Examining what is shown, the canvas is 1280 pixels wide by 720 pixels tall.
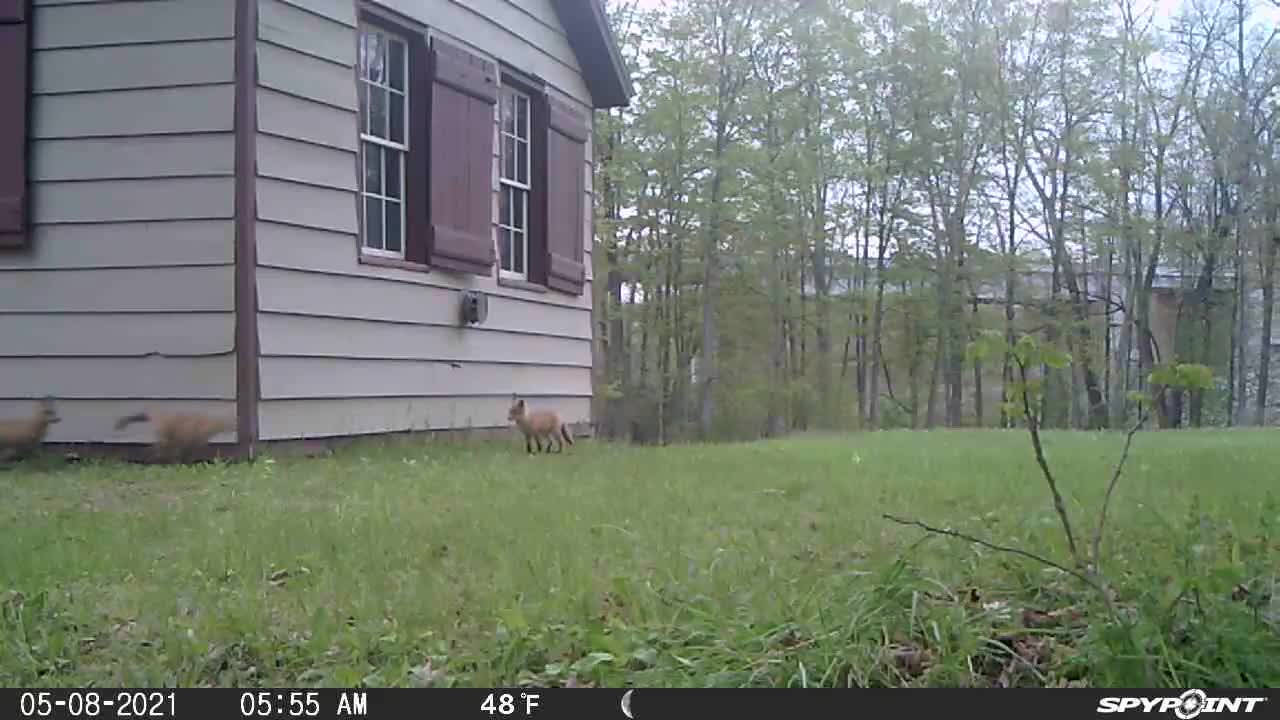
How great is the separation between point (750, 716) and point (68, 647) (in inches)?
60.2

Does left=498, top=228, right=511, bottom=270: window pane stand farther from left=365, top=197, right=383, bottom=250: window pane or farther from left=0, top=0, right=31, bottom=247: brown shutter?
left=0, top=0, right=31, bottom=247: brown shutter

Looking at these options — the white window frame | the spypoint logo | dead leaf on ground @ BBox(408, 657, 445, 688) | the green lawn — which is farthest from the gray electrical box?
the spypoint logo

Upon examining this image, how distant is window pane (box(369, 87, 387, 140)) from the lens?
6.96 meters

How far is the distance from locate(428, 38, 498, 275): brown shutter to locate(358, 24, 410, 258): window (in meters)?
0.20

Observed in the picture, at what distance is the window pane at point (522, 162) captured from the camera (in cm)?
873

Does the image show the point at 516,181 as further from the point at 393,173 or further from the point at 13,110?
the point at 13,110

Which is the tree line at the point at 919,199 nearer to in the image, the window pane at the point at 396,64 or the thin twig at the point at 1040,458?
the window pane at the point at 396,64

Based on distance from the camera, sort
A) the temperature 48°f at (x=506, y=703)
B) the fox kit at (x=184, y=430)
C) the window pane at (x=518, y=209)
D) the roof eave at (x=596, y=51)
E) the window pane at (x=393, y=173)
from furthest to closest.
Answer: the roof eave at (x=596, y=51) < the window pane at (x=518, y=209) < the window pane at (x=393, y=173) < the fox kit at (x=184, y=430) < the temperature 48°f at (x=506, y=703)

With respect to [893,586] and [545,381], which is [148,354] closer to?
[545,381]

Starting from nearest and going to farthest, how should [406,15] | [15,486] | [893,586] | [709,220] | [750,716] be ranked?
1. [750,716]
2. [893,586]
3. [15,486]
4. [406,15]
5. [709,220]

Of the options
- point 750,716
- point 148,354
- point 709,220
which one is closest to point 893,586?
point 750,716

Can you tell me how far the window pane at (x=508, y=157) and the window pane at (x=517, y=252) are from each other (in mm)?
461

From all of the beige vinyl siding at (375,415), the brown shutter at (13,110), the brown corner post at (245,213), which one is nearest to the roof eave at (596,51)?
the beige vinyl siding at (375,415)

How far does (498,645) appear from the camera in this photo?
94.7 inches
